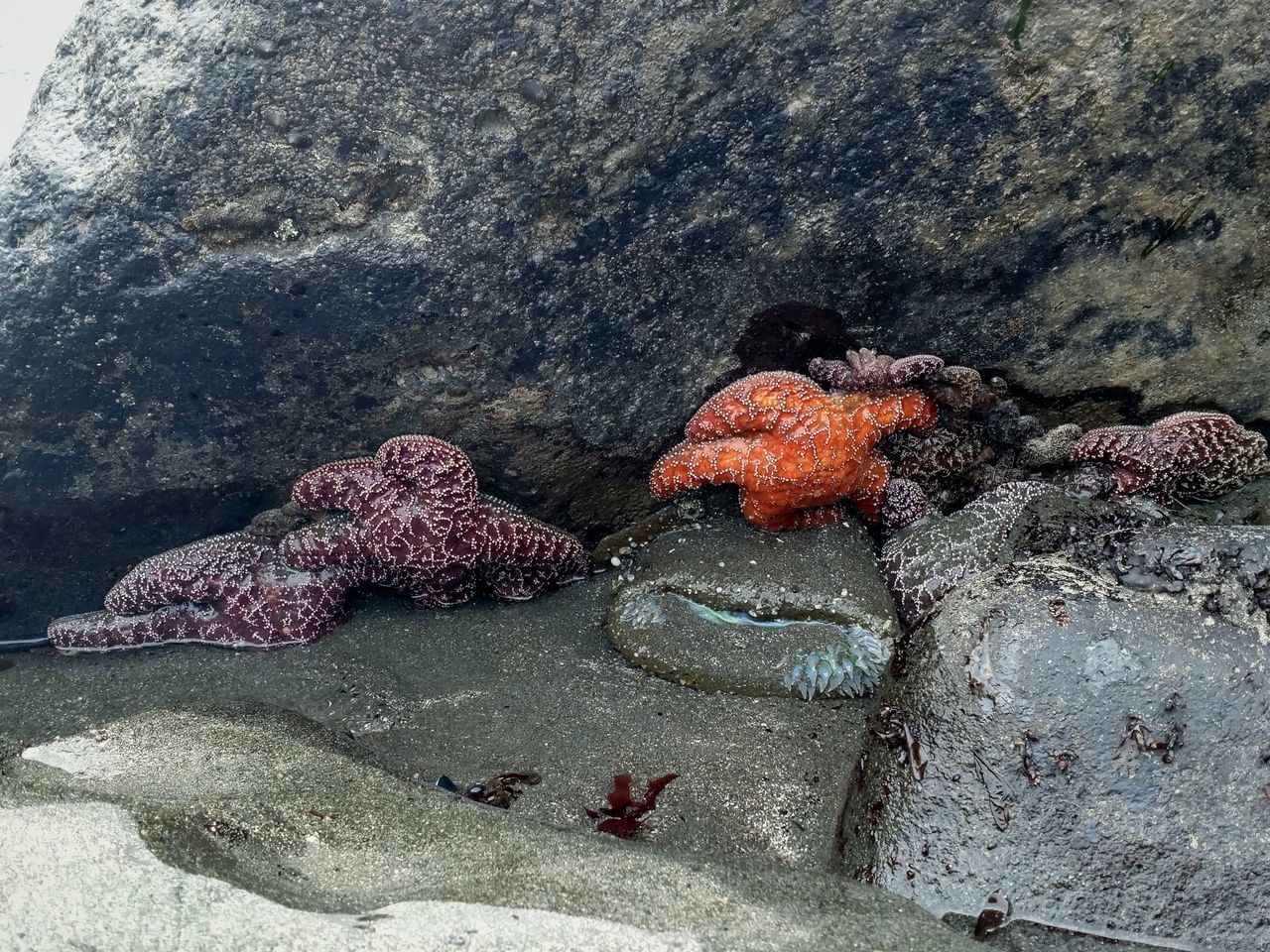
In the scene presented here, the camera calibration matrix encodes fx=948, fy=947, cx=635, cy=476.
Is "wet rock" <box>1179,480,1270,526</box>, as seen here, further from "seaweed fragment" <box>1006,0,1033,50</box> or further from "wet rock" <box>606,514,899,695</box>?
"seaweed fragment" <box>1006,0,1033,50</box>

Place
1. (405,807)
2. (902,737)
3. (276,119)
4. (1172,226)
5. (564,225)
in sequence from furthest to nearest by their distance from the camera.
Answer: (1172,226)
(564,225)
(276,119)
(902,737)
(405,807)

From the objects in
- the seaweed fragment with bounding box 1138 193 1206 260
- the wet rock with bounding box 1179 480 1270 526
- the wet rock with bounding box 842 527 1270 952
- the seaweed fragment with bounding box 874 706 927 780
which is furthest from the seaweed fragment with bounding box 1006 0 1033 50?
the seaweed fragment with bounding box 874 706 927 780

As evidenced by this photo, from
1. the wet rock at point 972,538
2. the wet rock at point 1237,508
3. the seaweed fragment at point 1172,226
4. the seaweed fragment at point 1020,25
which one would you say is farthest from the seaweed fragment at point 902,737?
the seaweed fragment at point 1020,25

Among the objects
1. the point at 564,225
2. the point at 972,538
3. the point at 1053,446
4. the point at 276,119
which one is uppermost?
the point at 276,119

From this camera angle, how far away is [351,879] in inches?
102

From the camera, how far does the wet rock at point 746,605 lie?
402 centimetres

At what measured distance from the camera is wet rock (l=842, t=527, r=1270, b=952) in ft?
9.60

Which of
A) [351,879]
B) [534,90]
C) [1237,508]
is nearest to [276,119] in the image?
[534,90]

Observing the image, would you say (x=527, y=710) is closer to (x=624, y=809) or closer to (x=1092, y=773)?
(x=624, y=809)

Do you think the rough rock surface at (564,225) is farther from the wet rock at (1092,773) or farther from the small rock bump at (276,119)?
the wet rock at (1092,773)

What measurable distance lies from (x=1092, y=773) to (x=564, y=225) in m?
2.75

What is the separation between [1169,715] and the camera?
121 inches

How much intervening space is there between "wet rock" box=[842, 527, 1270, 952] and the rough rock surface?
154 centimetres

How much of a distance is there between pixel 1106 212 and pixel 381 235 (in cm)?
300
